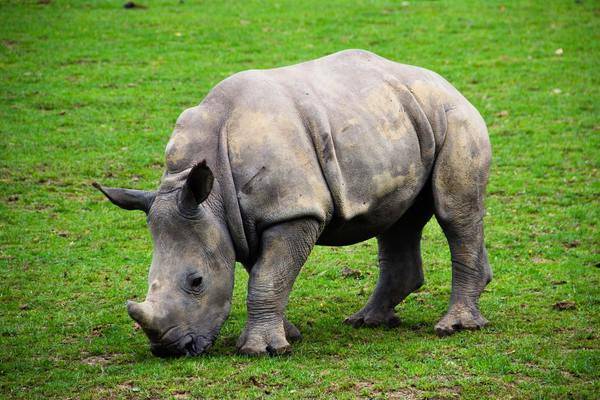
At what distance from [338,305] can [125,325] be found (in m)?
2.07

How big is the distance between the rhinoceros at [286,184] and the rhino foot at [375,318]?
59cm

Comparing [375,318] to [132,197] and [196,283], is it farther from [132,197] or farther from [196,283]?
[132,197]

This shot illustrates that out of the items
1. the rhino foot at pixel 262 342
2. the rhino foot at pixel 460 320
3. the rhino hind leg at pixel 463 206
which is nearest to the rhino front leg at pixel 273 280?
the rhino foot at pixel 262 342

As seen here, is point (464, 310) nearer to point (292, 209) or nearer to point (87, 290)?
point (292, 209)

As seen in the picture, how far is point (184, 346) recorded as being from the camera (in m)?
8.41

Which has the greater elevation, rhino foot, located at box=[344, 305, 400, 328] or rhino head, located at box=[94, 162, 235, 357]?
rhino head, located at box=[94, 162, 235, 357]

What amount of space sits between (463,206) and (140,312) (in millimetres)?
3038

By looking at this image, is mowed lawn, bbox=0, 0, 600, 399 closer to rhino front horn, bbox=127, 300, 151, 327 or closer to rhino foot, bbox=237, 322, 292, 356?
rhino foot, bbox=237, 322, 292, 356

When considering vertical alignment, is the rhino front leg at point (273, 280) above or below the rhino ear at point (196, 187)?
below

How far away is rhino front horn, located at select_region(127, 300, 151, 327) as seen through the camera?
797 cm

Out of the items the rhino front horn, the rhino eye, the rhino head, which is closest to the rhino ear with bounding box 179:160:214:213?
the rhino head

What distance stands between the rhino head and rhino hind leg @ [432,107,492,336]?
6.66 ft

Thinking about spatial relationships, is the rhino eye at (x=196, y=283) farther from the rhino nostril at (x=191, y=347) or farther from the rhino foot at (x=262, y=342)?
the rhino foot at (x=262, y=342)

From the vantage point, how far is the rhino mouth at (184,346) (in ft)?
27.5
